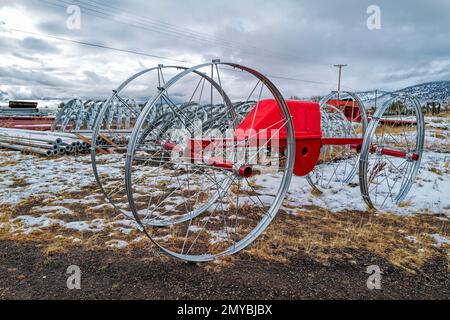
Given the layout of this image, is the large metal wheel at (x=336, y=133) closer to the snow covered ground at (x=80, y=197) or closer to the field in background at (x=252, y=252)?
the snow covered ground at (x=80, y=197)

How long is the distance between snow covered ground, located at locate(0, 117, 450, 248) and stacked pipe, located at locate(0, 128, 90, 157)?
94 centimetres

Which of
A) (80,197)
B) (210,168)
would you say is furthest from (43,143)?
(210,168)

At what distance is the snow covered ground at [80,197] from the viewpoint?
4902 mm

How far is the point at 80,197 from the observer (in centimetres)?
622

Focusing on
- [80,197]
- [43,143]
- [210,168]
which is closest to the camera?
[210,168]

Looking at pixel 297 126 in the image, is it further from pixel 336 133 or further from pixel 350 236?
pixel 336 133

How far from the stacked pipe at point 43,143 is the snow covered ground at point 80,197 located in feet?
3.08

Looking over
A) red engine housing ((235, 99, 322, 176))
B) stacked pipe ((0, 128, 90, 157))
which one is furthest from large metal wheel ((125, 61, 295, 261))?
stacked pipe ((0, 128, 90, 157))

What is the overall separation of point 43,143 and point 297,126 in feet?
31.8

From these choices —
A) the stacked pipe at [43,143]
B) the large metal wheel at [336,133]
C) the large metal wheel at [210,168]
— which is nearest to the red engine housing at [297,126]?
the large metal wheel at [210,168]

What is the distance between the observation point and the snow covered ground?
4902mm

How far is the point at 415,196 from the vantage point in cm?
675

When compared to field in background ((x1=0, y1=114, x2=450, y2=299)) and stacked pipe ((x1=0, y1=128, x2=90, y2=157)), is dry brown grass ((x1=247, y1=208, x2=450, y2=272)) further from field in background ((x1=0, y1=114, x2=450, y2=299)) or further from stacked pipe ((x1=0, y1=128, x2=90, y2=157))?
stacked pipe ((x1=0, y1=128, x2=90, y2=157))
